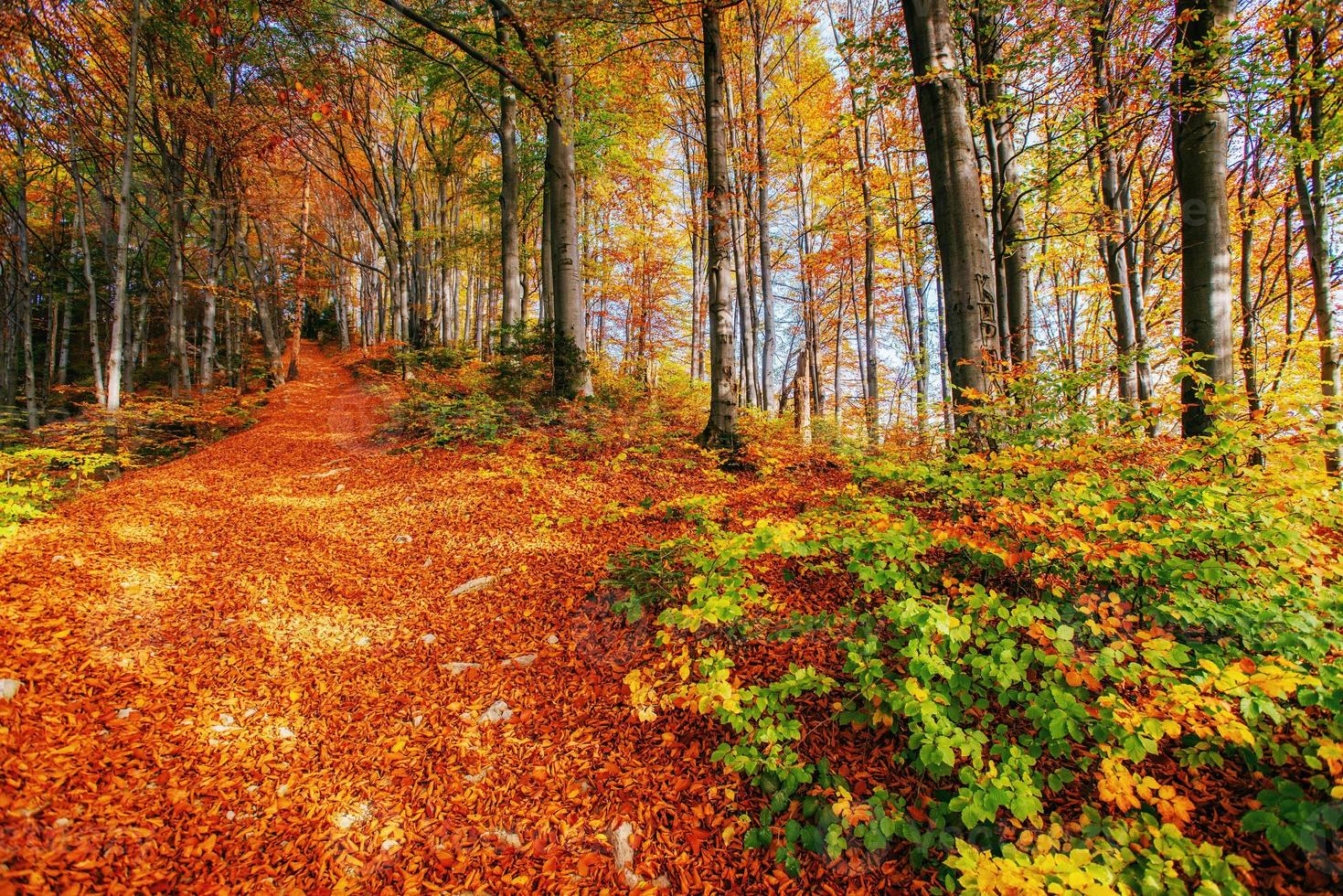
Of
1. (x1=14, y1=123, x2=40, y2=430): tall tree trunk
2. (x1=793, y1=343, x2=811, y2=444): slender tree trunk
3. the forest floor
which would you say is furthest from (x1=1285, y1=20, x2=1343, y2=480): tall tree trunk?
(x1=14, y1=123, x2=40, y2=430): tall tree trunk

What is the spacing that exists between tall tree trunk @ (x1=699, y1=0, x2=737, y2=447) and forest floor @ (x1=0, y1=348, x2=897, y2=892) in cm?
189

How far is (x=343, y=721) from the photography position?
9.36 feet

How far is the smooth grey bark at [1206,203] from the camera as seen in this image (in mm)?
4664

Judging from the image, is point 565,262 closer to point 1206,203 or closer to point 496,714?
point 496,714

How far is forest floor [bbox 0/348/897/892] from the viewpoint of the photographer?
2051 mm

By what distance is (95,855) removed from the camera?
6.15 ft

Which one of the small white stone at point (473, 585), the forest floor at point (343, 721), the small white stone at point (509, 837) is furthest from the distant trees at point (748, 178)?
the small white stone at point (509, 837)

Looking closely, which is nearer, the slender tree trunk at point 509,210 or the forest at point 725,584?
the forest at point 725,584

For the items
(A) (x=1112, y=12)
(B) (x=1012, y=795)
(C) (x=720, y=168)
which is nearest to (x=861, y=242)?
(A) (x=1112, y=12)

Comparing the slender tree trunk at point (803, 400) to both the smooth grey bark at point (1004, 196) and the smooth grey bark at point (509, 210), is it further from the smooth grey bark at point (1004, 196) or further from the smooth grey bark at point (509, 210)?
the smooth grey bark at point (509, 210)

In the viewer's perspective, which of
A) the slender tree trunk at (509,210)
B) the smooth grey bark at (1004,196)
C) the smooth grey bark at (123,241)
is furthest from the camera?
the slender tree trunk at (509,210)

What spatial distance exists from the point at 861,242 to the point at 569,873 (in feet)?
47.1

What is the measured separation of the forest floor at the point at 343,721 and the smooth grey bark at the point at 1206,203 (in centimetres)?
436

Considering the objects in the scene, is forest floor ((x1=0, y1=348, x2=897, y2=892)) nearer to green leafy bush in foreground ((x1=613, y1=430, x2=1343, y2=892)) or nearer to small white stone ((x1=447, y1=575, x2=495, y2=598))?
small white stone ((x1=447, y1=575, x2=495, y2=598))
